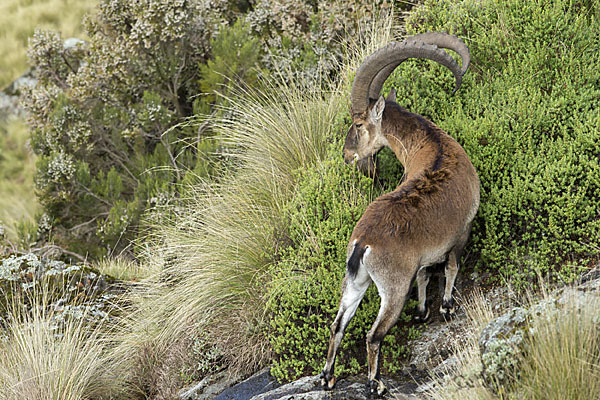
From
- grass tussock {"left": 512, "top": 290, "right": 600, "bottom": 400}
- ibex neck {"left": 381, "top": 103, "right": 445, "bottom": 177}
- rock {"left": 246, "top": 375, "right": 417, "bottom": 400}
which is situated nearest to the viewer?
grass tussock {"left": 512, "top": 290, "right": 600, "bottom": 400}

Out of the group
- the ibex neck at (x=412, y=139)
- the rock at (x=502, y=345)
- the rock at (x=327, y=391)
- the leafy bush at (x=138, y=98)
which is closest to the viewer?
the rock at (x=502, y=345)

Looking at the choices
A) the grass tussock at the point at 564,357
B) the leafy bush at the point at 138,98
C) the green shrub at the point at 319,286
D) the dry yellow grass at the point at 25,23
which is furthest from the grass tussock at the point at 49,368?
the dry yellow grass at the point at 25,23

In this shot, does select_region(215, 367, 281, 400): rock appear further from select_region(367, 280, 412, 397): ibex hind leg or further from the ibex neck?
the ibex neck

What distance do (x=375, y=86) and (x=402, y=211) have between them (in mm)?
1528

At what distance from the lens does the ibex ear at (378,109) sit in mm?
4473

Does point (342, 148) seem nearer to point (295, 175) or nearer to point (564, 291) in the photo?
point (295, 175)

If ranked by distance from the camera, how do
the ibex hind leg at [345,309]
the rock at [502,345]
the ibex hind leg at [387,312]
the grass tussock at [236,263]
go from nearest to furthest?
the rock at [502,345] < the ibex hind leg at [387,312] < the ibex hind leg at [345,309] < the grass tussock at [236,263]

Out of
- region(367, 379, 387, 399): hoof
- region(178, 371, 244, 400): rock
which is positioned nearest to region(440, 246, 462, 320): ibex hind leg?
region(367, 379, 387, 399): hoof

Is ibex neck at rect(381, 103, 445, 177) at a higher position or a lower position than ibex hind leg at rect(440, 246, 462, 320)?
higher

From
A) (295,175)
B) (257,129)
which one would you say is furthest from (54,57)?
(295,175)

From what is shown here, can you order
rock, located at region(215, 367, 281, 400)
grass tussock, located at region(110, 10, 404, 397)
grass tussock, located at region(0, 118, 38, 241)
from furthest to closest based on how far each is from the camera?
grass tussock, located at region(0, 118, 38, 241) < grass tussock, located at region(110, 10, 404, 397) < rock, located at region(215, 367, 281, 400)

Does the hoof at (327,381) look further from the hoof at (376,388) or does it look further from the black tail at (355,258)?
the black tail at (355,258)

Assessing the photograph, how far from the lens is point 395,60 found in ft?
14.2

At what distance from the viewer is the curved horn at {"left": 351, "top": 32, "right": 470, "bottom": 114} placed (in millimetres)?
4234
